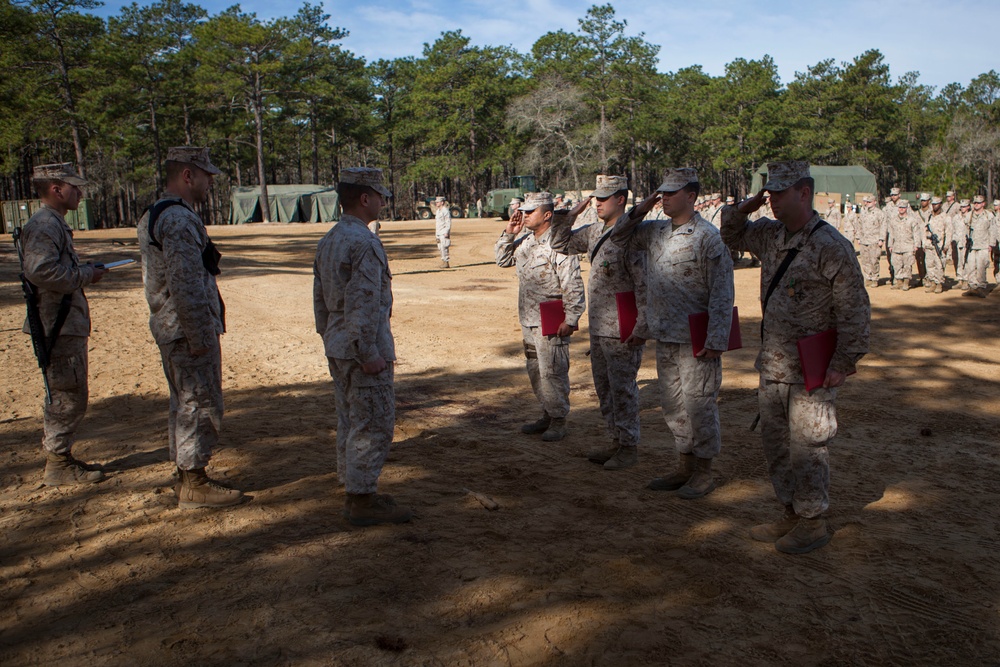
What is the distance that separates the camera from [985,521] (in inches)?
187

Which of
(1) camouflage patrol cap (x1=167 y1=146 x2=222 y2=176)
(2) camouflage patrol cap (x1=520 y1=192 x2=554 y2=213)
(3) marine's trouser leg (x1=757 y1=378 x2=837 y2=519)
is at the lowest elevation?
(3) marine's trouser leg (x1=757 y1=378 x2=837 y2=519)

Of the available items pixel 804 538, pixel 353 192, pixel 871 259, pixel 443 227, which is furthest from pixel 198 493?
pixel 871 259

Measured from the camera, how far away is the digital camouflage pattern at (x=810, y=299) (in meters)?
4.07

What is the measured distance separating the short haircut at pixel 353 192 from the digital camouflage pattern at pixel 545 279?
86.6 inches

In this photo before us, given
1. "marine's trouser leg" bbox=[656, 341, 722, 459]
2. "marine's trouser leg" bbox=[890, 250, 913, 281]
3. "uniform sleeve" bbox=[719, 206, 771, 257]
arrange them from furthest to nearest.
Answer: "marine's trouser leg" bbox=[890, 250, 913, 281] < "marine's trouser leg" bbox=[656, 341, 722, 459] < "uniform sleeve" bbox=[719, 206, 771, 257]

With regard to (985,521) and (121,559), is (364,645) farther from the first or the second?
(985,521)

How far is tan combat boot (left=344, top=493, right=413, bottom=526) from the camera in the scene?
468cm

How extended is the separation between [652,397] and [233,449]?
409 centimetres

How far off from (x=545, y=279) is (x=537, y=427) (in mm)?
1305

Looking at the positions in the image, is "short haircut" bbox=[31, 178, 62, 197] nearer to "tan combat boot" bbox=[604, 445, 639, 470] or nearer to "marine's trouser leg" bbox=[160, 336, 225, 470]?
"marine's trouser leg" bbox=[160, 336, 225, 470]

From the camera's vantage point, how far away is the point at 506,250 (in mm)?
7148

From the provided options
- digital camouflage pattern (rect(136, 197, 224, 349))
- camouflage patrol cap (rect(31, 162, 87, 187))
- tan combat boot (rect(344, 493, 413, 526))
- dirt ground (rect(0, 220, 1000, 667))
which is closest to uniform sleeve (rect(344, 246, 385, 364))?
tan combat boot (rect(344, 493, 413, 526))

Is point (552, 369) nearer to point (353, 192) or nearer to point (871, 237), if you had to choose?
point (353, 192)

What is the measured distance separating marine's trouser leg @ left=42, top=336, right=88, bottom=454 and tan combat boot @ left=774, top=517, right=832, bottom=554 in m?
4.72
